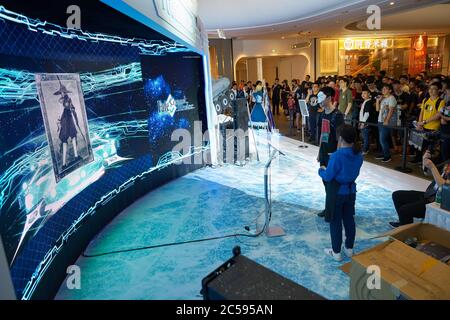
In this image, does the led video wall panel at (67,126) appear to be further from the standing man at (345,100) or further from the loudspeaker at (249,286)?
the standing man at (345,100)

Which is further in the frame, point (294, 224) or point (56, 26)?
point (294, 224)

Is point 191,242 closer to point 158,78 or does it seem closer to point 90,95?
point 90,95

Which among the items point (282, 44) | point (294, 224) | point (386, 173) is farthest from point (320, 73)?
point (294, 224)

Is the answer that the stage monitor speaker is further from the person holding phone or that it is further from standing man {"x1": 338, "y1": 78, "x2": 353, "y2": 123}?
the person holding phone

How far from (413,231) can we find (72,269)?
125 inches

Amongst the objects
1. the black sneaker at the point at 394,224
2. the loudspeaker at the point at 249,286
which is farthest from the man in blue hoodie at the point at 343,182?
the loudspeaker at the point at 249,286

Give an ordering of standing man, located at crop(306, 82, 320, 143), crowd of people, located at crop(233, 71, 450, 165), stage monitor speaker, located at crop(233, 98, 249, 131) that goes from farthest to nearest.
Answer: standing man, located at crop(306, 82, 320, 143), stage monitor speaker, located at crop(233, 98, 249, 131), crowd of people, located at crop(233, 71, 450, 165)

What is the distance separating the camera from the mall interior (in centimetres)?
234

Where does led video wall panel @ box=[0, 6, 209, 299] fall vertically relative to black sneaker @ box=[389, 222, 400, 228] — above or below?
above

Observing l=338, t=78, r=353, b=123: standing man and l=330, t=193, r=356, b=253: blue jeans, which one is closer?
l=330, t=193, r=356, b=253: blue jeans

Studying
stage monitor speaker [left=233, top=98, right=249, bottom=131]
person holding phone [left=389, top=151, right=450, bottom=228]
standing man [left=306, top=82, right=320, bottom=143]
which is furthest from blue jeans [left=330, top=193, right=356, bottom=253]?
standing man [left=306, top=82, right=320, bottom=143]

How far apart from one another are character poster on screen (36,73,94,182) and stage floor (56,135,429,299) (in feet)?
3.46

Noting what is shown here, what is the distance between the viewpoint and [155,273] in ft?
10.2

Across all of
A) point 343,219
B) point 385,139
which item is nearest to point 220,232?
point 343,219
